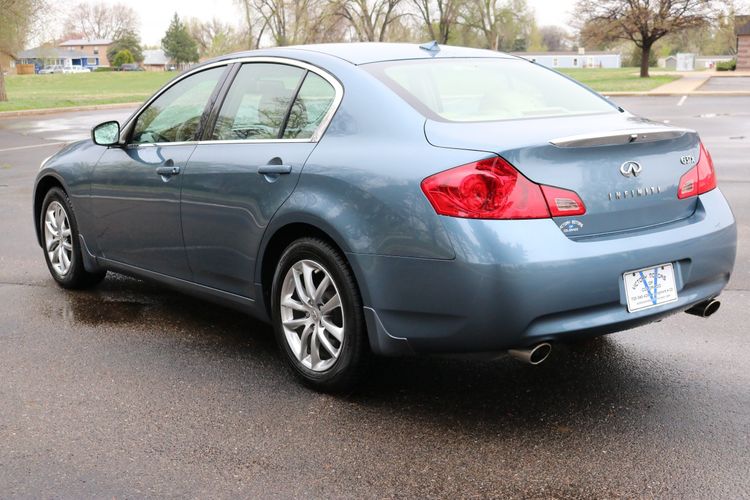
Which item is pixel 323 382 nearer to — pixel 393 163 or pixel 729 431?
pixel 393 163

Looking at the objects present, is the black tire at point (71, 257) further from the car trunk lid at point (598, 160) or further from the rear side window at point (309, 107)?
the car trunk lid at point (598, 160)

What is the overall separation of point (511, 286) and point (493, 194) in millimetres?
357

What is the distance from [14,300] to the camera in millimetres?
5977

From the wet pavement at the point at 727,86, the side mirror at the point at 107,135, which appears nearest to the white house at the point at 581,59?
the wet pavement at the point at 727,86

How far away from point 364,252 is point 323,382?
0.73 m

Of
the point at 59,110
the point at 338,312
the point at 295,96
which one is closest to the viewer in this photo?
the point at 338,312

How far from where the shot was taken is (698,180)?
394cm

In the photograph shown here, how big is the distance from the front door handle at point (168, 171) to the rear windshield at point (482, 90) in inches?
50.1

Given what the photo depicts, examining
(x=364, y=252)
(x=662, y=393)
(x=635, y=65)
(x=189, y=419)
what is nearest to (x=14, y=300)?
(x=189, y=419)

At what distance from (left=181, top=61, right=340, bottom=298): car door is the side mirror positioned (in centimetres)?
93

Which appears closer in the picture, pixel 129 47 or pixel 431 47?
pixel 431 47

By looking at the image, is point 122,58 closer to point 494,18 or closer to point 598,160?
point 494,18

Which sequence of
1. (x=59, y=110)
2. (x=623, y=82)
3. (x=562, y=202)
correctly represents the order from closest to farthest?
(x=562, y=202)
(x=59, y=110)
(x=623, y=82)

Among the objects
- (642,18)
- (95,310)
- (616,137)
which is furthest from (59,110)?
(642,18)
